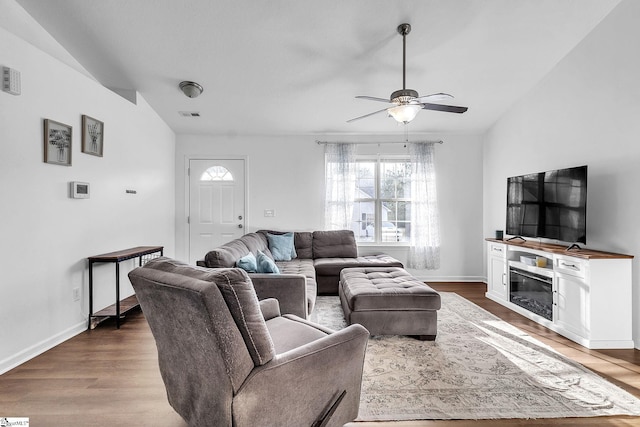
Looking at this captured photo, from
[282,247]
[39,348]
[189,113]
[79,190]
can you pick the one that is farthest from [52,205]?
[282,247]

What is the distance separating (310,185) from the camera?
5375 mm

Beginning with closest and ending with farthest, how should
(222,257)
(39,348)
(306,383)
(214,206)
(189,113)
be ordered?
(306,383)
(39,348)
(222,257)
(189,113)
(214,206)

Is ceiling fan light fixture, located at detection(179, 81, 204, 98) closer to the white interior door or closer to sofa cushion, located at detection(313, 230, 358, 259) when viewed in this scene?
the white interior door

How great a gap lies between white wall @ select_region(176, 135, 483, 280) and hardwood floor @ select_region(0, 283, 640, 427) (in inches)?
89.5

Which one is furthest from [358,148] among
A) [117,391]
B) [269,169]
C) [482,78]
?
→ [117,391]

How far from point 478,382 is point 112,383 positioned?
249cm

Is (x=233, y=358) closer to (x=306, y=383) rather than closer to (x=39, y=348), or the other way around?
(x=306, y=383)

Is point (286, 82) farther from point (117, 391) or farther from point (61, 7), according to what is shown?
point (117, 391)

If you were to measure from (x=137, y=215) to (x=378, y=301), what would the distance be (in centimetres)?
331

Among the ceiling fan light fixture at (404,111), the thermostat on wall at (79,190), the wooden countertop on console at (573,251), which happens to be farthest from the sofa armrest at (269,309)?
the wooden countertop on console at (573,251)

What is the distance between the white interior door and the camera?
17.6 ft

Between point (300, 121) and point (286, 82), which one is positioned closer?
point (286, 82)

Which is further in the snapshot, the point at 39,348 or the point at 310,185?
the point at 310,185

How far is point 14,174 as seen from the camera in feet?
8.05
